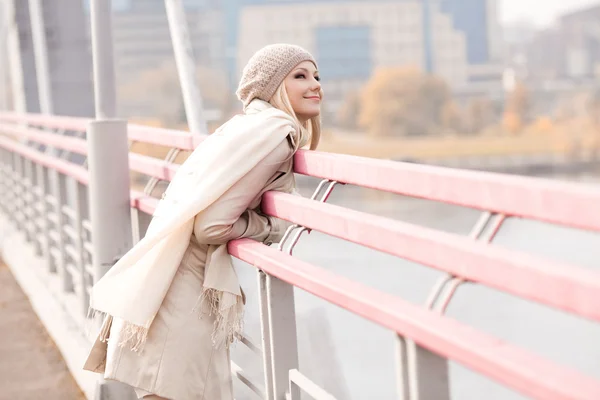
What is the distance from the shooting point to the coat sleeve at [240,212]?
1.86 m

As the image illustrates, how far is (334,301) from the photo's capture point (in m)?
1.48

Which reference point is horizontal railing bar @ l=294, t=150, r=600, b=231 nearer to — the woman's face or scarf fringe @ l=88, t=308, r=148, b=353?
the woman's face

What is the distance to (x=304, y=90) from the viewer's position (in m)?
1.97

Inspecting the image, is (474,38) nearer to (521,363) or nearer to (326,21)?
(326,21)

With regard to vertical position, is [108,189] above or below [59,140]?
below

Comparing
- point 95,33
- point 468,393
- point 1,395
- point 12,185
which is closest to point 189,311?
point 95,33

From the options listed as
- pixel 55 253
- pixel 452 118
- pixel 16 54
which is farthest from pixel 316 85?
pixel 452 118

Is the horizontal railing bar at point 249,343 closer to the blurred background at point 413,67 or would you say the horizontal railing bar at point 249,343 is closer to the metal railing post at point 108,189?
the metal railing post at point 108,189

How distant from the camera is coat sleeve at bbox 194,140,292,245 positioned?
1856 mm

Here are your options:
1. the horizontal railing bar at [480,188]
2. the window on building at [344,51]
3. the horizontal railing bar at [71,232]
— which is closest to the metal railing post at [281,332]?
the horizontal railing bar at [480,188]

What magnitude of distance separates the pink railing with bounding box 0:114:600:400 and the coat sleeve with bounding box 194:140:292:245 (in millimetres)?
30

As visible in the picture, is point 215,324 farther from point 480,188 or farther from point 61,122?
point 61,122

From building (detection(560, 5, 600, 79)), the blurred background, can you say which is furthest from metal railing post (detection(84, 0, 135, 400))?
building (detection(560, 5, 600, 79))

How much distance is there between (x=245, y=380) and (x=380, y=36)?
321ft
